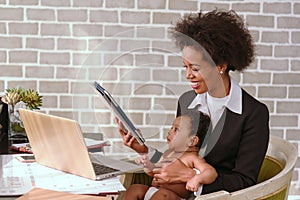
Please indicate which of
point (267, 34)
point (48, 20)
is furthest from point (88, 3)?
point (267, 34)

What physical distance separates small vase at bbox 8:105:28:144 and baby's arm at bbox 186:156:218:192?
68cm

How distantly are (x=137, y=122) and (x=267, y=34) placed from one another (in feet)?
6.50

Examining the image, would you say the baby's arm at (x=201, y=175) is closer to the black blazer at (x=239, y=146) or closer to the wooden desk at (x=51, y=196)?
the black blazer at (x=239, y=146)

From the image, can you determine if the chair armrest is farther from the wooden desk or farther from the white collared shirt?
the white collared shirt

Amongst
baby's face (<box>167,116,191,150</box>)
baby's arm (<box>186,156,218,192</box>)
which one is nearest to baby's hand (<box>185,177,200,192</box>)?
baby's arm (<box>186,156,218,192</box>)

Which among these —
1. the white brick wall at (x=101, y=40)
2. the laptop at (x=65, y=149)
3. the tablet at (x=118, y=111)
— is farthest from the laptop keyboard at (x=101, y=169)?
the white brick wall at (x=101, y=40)

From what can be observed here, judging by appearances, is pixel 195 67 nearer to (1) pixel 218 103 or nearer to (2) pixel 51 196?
(1) pixel 218 103

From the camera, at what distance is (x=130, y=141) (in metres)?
1.61

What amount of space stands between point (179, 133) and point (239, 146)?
11.6 inches

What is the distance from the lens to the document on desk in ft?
4.88

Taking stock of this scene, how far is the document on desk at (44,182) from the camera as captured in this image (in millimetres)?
1488

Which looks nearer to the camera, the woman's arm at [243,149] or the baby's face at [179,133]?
the baby's face at [179,133]

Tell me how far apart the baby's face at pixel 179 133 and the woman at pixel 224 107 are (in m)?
0.05

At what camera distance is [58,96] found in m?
3.38
